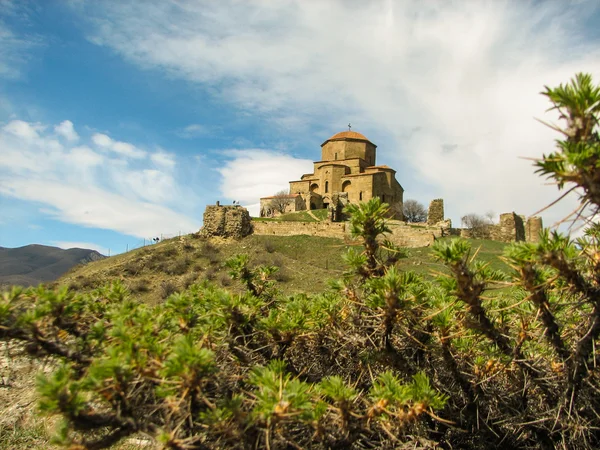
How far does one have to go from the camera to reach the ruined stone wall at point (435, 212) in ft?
117

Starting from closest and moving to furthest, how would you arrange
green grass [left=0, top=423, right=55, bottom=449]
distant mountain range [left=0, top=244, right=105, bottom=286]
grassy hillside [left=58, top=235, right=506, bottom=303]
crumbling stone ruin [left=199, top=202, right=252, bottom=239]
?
1. green grass [left=0, top=423, right=55, bottom=449]
2. grassy hillside [left=58, top=235, right=506, bottom=303]
3. crumbling stone ruin [left=199, top=202, right=252, bottom=239]
4. distant mountain range [left=0, top=244, right=105, bottom=286]

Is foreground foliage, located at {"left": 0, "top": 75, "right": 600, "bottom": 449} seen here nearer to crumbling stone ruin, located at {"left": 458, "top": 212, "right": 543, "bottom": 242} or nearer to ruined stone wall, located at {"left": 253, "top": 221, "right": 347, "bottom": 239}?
ruined stone wall, located at {"left": 253, "top": 221, "right": 347, "bottom": 239}

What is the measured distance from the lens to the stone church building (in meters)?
44.1

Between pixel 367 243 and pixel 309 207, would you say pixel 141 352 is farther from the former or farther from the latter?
pixel 309 207

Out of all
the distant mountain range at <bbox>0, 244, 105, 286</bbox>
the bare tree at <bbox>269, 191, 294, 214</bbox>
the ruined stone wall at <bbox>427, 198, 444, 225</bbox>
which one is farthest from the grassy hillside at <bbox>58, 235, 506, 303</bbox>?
the distant mountain range at <bbox>0, 244, 105, 286</bbox>

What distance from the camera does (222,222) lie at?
1158 inches

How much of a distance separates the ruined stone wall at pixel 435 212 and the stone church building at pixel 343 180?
6.47 meters

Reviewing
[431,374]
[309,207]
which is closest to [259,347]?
[431,374]

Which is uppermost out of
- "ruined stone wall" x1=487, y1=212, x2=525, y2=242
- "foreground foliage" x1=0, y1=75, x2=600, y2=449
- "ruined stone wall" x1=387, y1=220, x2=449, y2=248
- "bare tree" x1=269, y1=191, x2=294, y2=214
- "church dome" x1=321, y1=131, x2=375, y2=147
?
"church dome" x1=321, y1=131, x2=375, y2=147

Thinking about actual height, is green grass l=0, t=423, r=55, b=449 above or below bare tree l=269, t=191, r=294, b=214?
below

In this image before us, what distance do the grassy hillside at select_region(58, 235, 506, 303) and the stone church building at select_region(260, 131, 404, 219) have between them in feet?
50.5

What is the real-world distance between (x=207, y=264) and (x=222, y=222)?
4.99 m

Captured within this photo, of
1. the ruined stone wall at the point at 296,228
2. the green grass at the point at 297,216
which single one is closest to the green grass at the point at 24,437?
the ruined stone wall at the point at 296,228

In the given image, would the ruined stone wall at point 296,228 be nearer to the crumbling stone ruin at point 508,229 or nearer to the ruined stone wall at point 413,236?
the ruined stone wall at point 413,236
